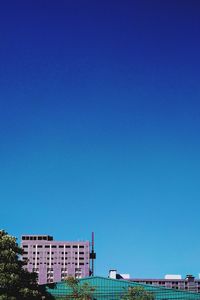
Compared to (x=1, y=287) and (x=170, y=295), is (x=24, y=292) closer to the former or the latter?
(x=1, y=287)

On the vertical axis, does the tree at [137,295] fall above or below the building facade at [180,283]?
below

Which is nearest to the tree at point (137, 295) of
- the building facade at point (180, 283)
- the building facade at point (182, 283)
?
the building facade at point (180, 283)

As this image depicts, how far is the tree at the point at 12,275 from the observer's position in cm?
5488

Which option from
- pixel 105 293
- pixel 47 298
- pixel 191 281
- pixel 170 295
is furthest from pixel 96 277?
pixel 191 281

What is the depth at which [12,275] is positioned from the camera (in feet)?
181

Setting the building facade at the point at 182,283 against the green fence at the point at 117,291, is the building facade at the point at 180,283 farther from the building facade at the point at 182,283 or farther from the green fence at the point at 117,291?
the green fence at the point at 117,291

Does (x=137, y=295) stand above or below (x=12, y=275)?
below

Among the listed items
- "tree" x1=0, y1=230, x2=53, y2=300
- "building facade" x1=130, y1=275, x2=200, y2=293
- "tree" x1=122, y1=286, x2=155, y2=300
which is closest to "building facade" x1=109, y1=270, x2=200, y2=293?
"building facade" x1=130, y1=275, x2=200, y2=293

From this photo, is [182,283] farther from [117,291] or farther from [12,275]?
[12,275]

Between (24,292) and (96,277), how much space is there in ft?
109

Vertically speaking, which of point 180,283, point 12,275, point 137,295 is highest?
point 180,283

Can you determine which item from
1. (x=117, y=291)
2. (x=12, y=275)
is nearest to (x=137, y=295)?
(x=12, y=275)

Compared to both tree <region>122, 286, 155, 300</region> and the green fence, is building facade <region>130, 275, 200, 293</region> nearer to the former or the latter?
the green fence

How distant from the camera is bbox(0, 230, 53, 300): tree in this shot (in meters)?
54.9
